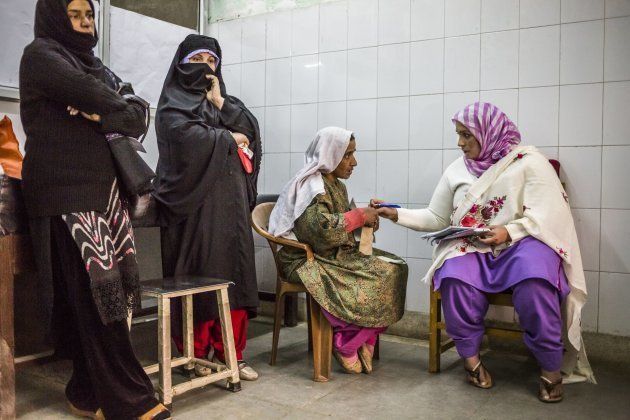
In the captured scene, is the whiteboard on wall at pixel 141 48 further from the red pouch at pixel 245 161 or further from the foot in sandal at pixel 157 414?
the foot in sandal at pixel 157 414

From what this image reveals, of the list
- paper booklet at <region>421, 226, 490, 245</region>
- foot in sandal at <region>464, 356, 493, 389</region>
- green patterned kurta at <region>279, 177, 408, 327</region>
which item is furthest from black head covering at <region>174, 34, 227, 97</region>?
foot in sandal at <region>464, 356, 493, 389</region>

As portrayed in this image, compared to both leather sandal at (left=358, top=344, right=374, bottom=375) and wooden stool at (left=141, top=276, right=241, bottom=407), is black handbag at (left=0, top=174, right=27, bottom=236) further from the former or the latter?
leather sandal at (left=358, top=344, right=374, bottom=375)

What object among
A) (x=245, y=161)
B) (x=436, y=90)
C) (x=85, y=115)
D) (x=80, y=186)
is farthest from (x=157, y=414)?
(x=436, y=90)

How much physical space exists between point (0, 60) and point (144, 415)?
6.62 ft

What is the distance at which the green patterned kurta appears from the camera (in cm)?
272

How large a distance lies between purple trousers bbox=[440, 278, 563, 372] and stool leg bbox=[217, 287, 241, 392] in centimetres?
99

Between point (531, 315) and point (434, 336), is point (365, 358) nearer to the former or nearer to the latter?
point (434, 336)

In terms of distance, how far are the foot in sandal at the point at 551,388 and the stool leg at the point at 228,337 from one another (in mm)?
1324

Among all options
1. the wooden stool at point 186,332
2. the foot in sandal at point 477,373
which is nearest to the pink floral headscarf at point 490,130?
the foot in sandal at point 477,373

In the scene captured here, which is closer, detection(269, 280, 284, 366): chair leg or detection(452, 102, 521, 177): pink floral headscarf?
detection(452, 102, 521, 177): pink floral headscarf

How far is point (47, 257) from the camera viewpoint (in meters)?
2.04

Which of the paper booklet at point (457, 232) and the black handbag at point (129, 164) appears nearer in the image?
the black handbag at point (129, 164)

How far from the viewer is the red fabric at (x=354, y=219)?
2.79 m

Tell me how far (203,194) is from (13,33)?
1399 mm
